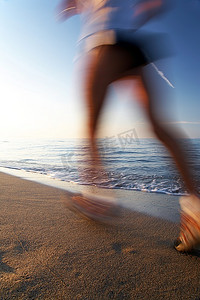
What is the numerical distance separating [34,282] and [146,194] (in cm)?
200

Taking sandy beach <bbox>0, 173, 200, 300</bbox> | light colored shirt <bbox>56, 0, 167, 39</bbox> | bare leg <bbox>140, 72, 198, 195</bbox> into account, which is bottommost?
sandy beach <bbox>0, 173, 200, 300</bbox>

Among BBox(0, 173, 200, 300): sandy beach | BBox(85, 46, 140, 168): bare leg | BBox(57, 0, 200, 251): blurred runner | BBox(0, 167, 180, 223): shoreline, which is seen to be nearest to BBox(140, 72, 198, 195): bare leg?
BBox(57, 0, 200, 251): blurred runner

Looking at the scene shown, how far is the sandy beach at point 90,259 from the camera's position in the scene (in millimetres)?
818

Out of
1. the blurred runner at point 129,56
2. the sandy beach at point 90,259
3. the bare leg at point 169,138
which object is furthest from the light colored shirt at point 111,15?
the sandy beach at point 90,259

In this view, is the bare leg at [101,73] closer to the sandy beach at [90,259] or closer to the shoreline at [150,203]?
the sandy beach at [90,259]

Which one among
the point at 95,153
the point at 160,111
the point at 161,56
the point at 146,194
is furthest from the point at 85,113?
the point at 146,194

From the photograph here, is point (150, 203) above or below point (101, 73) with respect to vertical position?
below

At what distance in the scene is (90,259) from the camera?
104 cm

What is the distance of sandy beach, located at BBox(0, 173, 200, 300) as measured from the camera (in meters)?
0.82

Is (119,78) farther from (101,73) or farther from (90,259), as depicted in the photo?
(90,259)

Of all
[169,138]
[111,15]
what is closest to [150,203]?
[169,138]

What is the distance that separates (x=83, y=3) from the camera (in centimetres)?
156

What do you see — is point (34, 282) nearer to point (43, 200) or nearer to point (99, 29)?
point (43, 200)

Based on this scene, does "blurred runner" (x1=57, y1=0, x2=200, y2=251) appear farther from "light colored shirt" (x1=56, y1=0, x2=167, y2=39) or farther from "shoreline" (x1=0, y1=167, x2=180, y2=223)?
"shoreline" (x1=0, y1=167, x2=180, y2=223)
